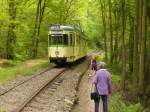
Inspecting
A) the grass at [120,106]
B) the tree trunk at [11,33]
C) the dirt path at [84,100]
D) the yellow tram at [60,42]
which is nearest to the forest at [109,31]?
the tree trunk at [11,33]

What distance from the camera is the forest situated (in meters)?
20.6

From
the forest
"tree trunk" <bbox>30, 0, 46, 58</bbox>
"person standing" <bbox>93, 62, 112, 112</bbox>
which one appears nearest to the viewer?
"person standing" <bbox>93, 62, 112, 112</bbox>

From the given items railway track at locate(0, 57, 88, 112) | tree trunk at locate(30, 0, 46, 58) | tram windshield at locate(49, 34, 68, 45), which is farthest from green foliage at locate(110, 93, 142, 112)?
tree trunk at locate(30, 0, 46, 58)

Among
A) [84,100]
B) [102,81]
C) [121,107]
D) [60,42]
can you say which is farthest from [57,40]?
[102,81]

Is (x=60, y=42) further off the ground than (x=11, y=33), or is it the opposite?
(x=11, y=33)

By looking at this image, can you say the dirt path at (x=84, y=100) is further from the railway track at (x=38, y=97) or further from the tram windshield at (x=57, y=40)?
the tram windshield at (x=57, y=40)

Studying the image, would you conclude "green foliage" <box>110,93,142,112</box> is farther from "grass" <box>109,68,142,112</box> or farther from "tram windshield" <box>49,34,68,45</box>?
"tram windshield" <box>49,34,68,45</box>

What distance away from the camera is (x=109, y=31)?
51906 mm

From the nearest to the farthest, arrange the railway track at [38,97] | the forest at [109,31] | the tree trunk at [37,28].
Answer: the railway track at [38,97] → the forest at [109,31] → the tree trunk at [37,28]

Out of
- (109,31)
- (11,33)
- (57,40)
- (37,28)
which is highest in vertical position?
(37,28)

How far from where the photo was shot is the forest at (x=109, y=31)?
2057cm

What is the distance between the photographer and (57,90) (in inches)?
795

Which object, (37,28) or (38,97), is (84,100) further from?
(37,28)

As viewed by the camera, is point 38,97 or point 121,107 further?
point 38,97
